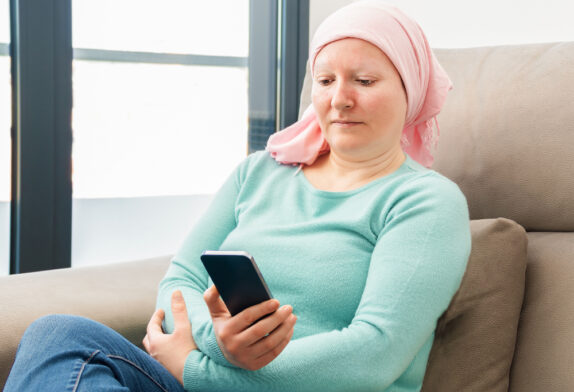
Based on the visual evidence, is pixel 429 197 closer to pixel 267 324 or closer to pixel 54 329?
pixel 267 324

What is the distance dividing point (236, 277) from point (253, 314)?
6 centimetres

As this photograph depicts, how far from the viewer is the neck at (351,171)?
3.67 ft

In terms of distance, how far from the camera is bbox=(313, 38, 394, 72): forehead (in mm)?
1057

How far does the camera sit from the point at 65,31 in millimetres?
1771

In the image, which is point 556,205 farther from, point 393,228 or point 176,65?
point 176,65

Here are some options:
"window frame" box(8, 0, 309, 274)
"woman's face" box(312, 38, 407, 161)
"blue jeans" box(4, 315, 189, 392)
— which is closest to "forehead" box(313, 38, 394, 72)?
"woman's face" box(312, 38, 407, 161)

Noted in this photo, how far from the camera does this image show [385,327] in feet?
2.90

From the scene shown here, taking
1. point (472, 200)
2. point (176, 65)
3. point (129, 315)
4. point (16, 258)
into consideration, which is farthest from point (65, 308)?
point (176, 65)

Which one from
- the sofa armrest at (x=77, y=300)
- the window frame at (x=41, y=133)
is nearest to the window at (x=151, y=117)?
the window frame at (x=41, y=133)

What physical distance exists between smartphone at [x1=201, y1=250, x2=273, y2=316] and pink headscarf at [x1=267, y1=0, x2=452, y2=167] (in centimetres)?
48

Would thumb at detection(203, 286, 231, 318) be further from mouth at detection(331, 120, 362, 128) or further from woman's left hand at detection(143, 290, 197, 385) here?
mouth at detection(331, 120, 362, 128)

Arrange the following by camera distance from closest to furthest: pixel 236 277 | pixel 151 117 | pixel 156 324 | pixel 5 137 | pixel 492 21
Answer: pixel 236 277 < pixel 156 324 < pixel 492 21 < pixel 5 137 < pixel 151 117

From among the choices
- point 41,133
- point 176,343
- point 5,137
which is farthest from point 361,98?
point 5,137

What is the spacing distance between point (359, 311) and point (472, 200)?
46 cm
